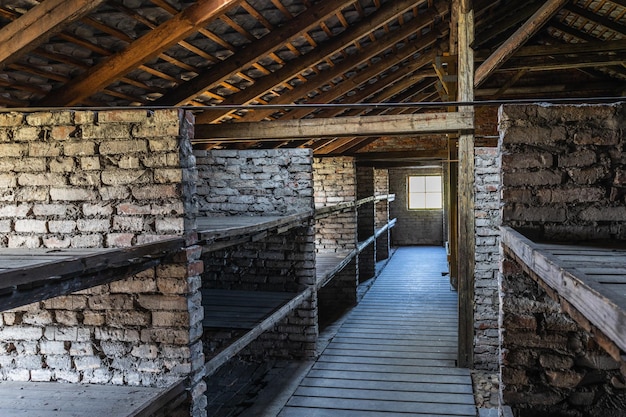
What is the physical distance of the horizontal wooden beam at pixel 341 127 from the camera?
473 centimetres

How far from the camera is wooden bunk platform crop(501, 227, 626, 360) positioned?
1.08 m

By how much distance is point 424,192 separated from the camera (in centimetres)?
1579

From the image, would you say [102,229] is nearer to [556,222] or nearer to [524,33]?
[556,222]

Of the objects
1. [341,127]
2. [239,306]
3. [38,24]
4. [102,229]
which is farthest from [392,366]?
[38,24]

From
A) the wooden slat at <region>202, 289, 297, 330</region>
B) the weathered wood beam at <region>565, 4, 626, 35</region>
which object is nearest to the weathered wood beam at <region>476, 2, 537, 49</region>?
the weathered wood beam at <region>565, 4, 626, 35</region>

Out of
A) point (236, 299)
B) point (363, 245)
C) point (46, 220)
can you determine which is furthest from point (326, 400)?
point (363, 245)

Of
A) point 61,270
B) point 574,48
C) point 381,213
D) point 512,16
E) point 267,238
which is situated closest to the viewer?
point 61,270

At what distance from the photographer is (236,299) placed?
538 cm

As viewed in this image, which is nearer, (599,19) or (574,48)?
(574,48)

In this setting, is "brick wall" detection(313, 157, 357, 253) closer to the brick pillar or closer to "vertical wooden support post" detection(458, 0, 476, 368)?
the brick pillar

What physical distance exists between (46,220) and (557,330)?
3.04 m

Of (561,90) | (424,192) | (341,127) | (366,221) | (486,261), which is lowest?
(486,261)

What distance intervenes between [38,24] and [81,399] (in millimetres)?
2128

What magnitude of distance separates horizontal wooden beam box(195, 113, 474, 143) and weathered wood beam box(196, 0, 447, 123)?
45 cm
